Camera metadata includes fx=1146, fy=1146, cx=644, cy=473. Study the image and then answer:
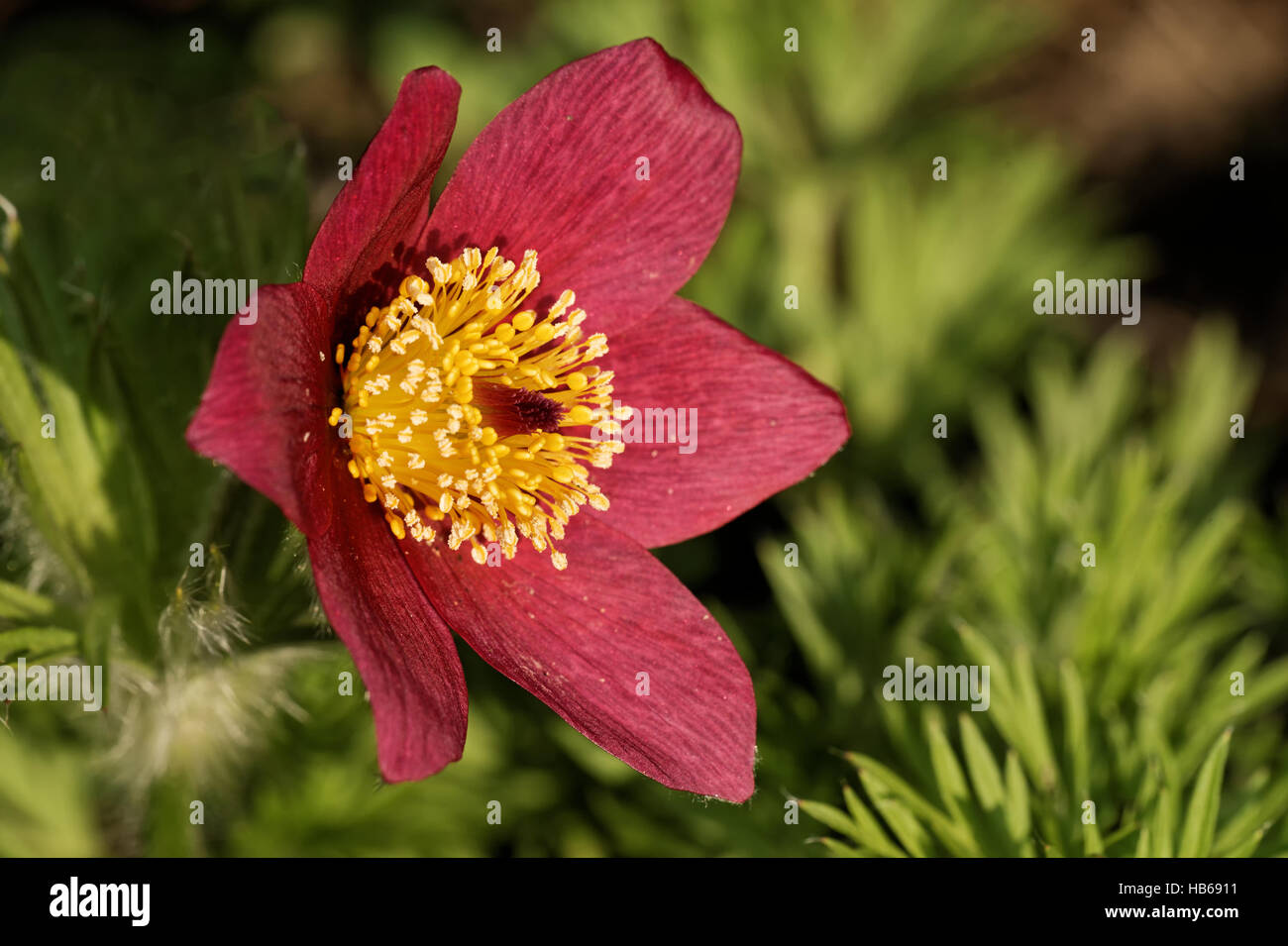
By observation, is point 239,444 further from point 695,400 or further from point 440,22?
point 440,22

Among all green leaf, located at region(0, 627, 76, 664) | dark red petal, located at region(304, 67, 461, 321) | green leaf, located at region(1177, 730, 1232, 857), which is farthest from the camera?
green leaf, located at region(1177, 730, 1232, 857)

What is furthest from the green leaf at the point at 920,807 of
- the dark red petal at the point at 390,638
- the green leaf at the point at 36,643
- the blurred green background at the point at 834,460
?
the green leaf at the point at 36,643

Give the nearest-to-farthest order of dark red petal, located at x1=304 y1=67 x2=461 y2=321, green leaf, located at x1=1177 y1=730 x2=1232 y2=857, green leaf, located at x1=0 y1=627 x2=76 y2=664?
dark red petal, located at x1=304 y1=67 x2=461 y2=321 < green leaf, located at x1=0 y1=627 x2=76 y2=664 < green leaf, located at x1=1177 y1=730 x2=1232 y2=857

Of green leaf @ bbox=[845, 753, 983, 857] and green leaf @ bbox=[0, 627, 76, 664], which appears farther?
green leaf @ bbox=[845, 753, 983, 857]

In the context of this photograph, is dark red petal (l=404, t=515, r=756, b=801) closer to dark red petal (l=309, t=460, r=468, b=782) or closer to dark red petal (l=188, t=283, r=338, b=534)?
dark red petal (l=309, t=460, r=468, b=782)

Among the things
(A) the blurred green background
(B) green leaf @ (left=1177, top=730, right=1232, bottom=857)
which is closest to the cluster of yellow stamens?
(A) the blurred green background

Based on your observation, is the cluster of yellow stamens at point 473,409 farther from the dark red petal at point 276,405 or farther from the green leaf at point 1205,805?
the green leaf at point 1205,805
